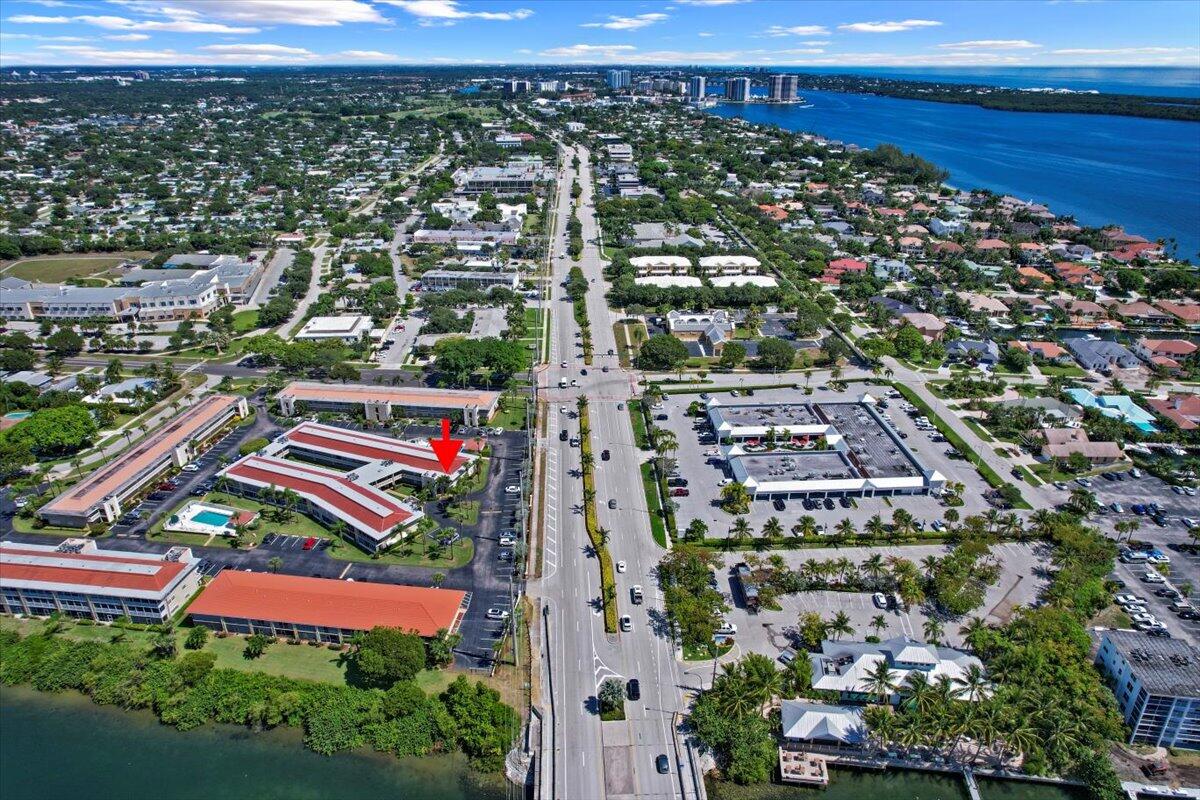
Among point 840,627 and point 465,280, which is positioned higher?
point 465,280

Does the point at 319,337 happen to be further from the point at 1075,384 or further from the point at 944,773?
the point at 1075,384

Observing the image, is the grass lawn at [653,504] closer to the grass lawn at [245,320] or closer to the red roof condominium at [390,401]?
the red roof condominium at [390,401]

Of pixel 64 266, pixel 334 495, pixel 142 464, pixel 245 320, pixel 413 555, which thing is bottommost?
pixel 413 555

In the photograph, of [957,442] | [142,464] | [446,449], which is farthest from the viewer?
[957,442]

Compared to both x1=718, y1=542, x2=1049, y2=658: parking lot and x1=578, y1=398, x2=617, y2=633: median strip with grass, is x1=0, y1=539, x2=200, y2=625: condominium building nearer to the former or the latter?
x1=578, y1=398, x2=617, y2=633: median strip with grass

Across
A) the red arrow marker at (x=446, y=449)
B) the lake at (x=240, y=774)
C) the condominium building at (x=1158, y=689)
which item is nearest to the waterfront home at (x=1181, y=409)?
the condominium building at (x=1158, y=689)

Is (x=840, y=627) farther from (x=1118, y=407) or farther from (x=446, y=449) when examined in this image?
(x=1118, y=407)

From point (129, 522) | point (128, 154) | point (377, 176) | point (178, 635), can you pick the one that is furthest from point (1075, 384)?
point (128, 154)

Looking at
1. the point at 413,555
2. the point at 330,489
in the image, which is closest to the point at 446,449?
the point at 330,489
